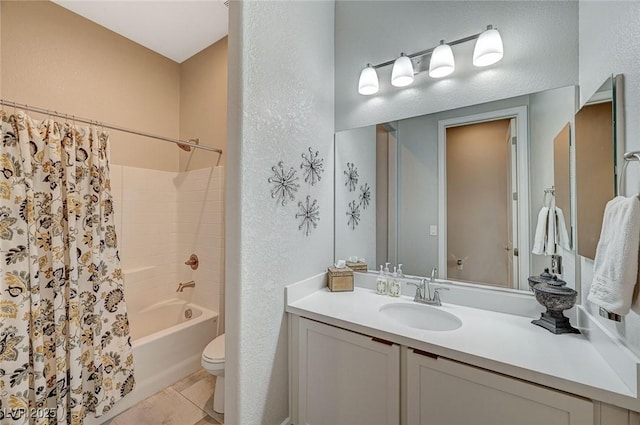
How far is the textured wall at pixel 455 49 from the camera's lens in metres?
1.30

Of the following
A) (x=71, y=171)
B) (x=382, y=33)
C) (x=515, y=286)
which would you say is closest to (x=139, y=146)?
(x=71, y=171)

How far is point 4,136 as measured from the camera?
4.50ft

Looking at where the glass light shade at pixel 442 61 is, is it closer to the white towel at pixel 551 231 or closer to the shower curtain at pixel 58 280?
the white towel at pixel 551 231

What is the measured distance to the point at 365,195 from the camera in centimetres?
191

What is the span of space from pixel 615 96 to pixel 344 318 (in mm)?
1402

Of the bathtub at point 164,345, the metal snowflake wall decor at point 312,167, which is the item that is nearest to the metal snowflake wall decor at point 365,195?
the metal snowflake wall decor at point 312,167

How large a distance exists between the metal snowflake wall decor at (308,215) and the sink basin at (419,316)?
2.18 feet

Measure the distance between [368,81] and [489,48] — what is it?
0.70 meters

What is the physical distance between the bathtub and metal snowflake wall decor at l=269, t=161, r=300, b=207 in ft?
5.05

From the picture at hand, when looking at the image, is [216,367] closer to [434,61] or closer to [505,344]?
[505,344]

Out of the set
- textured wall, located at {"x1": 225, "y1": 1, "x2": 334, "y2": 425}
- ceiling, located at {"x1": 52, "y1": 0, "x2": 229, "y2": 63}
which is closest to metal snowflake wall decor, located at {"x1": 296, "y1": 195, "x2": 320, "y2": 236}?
textured wall, located at {"x1": 225, "y1": 1, "x2": 334, "y2": 425}

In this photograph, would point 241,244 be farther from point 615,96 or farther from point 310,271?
point 615,96

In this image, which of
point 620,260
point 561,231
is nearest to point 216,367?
point 620,260

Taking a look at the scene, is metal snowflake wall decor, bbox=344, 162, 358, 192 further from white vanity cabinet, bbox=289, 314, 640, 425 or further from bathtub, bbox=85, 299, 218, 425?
bathtub, bbox=85, 299, 218, 425
